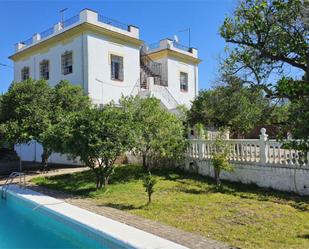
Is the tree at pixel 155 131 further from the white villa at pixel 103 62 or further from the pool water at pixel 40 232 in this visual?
the white villa at pixel 103 62

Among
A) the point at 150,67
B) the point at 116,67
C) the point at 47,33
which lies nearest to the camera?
the point at 116,67

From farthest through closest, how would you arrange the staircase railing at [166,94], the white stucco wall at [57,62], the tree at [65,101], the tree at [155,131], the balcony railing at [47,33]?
the staircase railing at [166,94] → the balcony railing at [47,33] → the white stucco wall at [57,62] → the tree at [65,101] → the tree at [155,131]

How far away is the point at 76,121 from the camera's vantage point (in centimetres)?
1202

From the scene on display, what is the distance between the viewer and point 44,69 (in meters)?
25.2

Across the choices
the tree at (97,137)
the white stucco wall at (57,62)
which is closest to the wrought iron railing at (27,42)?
the white stucco wall at (57,62)

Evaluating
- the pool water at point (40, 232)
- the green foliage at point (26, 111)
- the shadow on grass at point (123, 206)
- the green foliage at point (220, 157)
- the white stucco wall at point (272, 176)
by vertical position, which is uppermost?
the green foliage at point (26, 111)

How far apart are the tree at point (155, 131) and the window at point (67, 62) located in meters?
8.76

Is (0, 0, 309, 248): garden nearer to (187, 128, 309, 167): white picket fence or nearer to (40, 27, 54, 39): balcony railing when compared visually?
(187, 128, 309, 167): white picket fence

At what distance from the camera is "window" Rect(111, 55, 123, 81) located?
22953mm

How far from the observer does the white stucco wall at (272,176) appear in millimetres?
10938

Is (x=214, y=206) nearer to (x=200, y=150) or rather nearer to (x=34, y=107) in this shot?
(x=200, y=150)

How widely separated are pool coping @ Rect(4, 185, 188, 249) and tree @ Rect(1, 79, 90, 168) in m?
5.16

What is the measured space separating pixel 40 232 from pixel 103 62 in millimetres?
14639

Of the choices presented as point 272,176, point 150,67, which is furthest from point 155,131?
point 150,67
